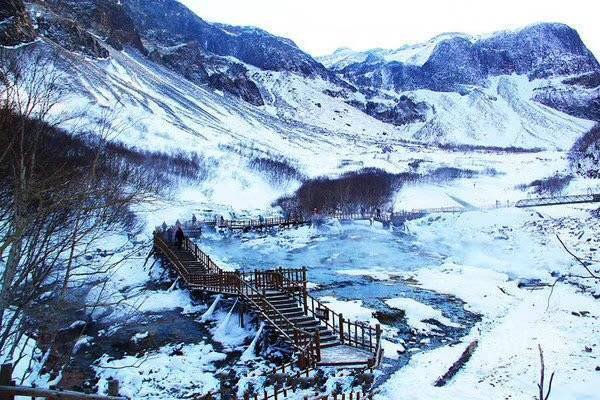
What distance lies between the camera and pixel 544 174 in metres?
83.4

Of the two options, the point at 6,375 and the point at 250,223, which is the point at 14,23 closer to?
the point at 6,375

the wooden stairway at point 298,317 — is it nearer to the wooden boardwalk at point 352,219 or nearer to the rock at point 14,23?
the rock at point 14,23

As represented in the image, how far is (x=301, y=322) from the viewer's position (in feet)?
57.3

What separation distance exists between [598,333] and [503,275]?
→ 12.7 metres

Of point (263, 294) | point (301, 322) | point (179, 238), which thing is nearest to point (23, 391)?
point (301, 322)

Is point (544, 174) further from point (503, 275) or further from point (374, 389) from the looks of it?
point (374, 389)

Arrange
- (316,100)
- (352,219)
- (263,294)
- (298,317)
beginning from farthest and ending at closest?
(316,100)
(352,219)
(263,294)
(298,317)

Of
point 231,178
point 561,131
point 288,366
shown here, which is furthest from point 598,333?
point 561,131

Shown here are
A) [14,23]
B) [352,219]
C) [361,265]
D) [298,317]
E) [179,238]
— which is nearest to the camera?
[14,23]

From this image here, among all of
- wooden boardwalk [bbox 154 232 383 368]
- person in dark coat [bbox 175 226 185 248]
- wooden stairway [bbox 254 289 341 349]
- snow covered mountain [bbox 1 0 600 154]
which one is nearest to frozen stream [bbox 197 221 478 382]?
wooden boardwalk [bbox 154 232 383 368]

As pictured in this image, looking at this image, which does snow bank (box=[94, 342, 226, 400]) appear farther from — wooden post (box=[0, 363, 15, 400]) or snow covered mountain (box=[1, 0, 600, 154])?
snow covered mountain (box=[1, 0, 600, 154])

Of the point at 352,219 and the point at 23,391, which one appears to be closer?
the point at 23,391

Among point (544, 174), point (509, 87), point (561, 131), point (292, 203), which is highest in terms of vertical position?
point (509, 87)

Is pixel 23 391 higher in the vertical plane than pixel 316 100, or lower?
lower
